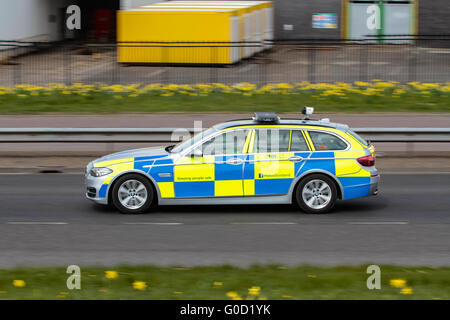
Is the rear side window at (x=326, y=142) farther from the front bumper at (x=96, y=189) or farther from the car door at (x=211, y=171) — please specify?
the front bumper at (x=96, y=189)

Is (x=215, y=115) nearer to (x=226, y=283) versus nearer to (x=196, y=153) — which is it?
(x=196, y=153)

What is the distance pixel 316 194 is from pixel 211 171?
161cm

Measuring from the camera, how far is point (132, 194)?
1233 cm

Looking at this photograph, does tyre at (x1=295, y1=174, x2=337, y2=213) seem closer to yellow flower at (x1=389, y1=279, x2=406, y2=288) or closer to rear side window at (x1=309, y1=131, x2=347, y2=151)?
rear side window at (x1=309, y1=131, x2=347, y2=151)

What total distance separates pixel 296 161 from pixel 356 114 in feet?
35.6

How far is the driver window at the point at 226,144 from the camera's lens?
1235 centimetres

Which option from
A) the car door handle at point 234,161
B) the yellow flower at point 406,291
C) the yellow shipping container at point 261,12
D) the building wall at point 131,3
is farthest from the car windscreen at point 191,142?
the building wall at point 131,3

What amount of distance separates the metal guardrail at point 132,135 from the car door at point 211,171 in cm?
535

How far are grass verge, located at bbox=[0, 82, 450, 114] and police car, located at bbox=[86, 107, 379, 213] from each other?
10.5 m

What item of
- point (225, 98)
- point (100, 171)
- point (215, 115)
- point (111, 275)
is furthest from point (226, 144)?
point (225, 98)

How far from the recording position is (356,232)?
11.2m

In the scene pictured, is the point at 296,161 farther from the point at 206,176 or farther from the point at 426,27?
the point at 426,27

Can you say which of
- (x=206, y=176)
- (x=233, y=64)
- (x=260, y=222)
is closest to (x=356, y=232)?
(x=260, y=222)

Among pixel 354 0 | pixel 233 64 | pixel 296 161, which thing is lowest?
pixel 296 161
